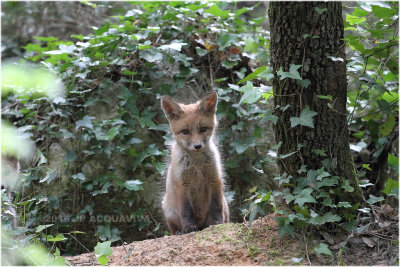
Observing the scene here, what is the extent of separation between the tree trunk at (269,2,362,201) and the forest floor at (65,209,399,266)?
36 cm

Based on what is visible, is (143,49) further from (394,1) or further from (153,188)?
(394,1)

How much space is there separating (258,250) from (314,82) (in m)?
1.33

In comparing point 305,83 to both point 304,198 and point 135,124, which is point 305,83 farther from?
point 135,124

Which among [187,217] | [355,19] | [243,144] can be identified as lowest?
[187,217]

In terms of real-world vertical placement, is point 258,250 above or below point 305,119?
below

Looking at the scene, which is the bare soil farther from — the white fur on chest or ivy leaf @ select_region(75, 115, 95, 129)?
ivy leaf @ select_region(75, 115, 95, 129)

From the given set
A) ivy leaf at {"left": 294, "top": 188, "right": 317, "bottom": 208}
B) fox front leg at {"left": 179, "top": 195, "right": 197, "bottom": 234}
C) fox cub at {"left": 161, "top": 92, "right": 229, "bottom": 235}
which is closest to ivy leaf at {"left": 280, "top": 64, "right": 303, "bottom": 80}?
ivy leaf at {"left": 294, "top": 188, "right": 317, "bottom": 208}

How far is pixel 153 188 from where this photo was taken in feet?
17.1

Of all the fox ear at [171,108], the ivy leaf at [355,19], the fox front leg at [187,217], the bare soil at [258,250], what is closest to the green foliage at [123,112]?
the fox ear at [171,108]

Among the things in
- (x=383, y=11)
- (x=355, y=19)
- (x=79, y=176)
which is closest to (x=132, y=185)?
(x=79, y=176)

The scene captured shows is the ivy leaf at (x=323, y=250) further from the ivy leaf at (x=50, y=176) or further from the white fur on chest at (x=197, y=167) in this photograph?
the ivy leaf at (x=50, y=176)

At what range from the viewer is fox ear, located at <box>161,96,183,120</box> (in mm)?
4277

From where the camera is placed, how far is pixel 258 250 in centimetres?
291

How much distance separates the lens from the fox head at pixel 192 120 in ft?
13.6
